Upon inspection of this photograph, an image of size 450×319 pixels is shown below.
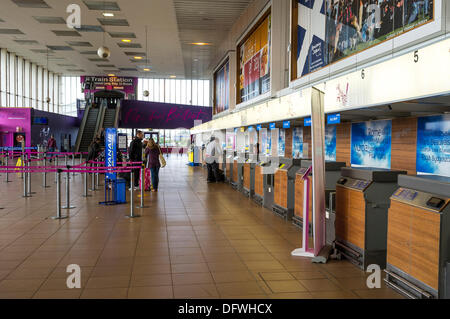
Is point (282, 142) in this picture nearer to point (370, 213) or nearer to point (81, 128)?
point (370, 213)

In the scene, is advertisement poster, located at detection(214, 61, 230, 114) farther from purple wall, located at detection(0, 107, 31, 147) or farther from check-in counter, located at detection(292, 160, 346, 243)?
purple wall, located at detection(0, 107, 31, 147)

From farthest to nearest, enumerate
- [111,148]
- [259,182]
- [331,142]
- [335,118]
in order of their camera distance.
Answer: [111,148]
[259,182]
[331,142]
[335,118]

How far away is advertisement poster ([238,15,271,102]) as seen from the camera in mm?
9688

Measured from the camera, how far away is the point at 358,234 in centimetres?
451

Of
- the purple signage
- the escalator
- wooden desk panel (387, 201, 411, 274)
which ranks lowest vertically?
wooden desk panel (387, 201, 411, 274)

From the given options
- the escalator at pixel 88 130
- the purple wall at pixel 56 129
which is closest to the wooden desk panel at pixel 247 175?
the purple wall at pixel 56 129

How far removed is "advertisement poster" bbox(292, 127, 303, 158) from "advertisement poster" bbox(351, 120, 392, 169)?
2.26 m

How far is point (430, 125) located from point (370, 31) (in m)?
1.42

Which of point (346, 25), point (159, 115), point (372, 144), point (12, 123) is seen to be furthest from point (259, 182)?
point (12, 123)

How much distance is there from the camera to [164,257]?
4816 mm

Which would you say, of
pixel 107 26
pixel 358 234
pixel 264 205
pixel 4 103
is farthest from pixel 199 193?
pixel 4 103

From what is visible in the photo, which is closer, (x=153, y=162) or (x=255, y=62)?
(x=255, y=62)

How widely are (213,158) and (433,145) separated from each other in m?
9.41

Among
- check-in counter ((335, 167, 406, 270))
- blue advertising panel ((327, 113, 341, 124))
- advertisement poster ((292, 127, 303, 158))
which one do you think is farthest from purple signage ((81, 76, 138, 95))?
check-in counter ((335, 167, 406, 270))
